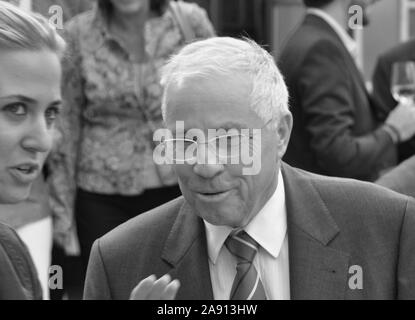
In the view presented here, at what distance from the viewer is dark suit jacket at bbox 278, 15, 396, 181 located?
394 cm

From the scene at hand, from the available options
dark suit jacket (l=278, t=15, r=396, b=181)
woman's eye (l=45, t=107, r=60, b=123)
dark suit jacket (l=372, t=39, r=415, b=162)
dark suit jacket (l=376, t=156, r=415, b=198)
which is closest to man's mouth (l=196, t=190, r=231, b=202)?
woman's eye (l=45, t=107, r=60, b=123)

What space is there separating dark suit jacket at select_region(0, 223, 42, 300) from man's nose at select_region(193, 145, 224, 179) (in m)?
0.43

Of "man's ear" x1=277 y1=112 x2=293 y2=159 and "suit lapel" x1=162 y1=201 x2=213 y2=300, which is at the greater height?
"man's ear" x1=277 y1=112 x2=293 y2=159

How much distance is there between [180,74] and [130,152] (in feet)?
5.33

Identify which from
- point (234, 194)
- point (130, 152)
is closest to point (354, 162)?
point (130, 152)

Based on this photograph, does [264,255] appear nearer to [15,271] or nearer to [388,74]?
[15,271]

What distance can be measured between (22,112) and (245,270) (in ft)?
2.10

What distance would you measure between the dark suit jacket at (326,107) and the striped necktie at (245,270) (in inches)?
67.4

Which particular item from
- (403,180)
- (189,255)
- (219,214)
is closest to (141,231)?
(189,255)

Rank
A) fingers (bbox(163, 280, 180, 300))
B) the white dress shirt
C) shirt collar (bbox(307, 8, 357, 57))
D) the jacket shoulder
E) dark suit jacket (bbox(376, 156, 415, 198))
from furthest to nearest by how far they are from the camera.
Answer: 1. shirt collar (bbox(307, 8, 357, 57))
2. dark suit jacket (bbox(376, 156, 415, 198))
3. the jacket shoulder
4. the white dress shirt
5. fingers (bbox(163, 280, 180, 300))

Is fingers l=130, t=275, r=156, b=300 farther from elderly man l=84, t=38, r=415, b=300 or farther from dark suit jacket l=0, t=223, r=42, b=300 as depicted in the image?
elderly man l=84, t=38, r=415, b=300

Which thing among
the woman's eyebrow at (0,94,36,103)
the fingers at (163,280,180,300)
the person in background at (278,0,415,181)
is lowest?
the fingers at (163,280,180,300)

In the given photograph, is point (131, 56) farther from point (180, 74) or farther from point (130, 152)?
point (180, 74)

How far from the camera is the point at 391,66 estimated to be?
494cm
